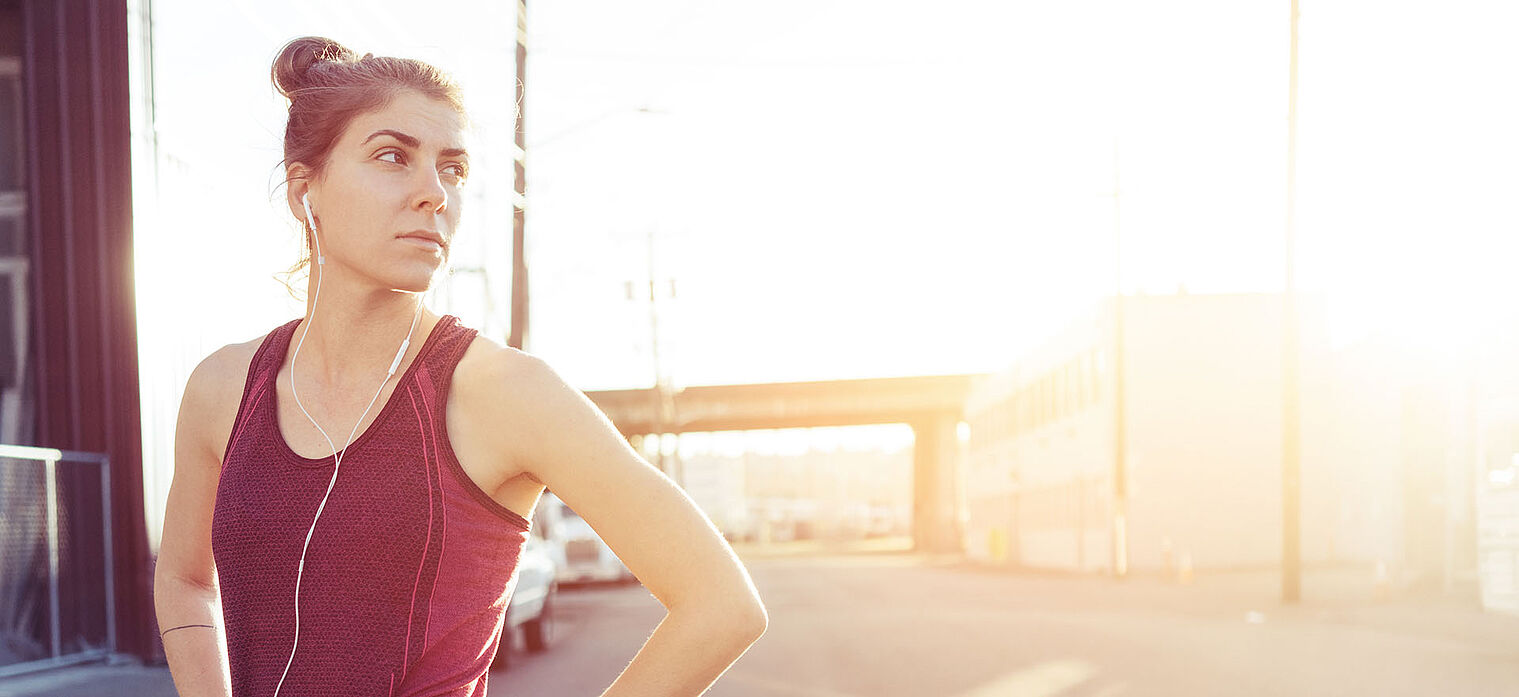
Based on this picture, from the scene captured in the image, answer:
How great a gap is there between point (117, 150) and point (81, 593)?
3.51m

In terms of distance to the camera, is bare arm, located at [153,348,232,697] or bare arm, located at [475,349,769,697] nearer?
bare arm, located at [475,349,769,697]

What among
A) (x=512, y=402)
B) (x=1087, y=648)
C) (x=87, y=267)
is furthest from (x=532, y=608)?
(x=512, y=402)

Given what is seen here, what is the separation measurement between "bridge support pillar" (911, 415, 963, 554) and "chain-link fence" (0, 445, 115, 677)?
78221 mm

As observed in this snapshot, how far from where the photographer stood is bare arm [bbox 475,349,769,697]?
1.94 m

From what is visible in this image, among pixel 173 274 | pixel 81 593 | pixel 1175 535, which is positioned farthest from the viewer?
pixel 1175 535

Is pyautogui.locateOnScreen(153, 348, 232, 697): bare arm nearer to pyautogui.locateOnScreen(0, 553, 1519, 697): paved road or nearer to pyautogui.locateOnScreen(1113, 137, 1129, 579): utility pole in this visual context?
pyautogui.locateOnScreen(0, 553, 1519, 697): paved road

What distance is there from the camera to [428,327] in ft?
7.26

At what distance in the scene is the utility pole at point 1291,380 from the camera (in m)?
24.5

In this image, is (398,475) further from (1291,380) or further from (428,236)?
(1291,380)

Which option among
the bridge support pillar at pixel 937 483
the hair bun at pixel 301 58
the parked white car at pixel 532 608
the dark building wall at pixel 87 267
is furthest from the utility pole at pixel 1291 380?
the bridge support pillar at pixel 937 483

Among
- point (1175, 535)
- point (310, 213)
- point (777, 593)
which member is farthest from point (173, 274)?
point (1175, 535)

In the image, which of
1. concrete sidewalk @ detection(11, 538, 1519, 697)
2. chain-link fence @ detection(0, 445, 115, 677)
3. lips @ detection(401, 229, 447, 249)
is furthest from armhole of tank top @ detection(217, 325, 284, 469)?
chain-link fence @ detection(0, 445, 115, 677)

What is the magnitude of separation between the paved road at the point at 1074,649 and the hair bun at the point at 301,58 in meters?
9.55

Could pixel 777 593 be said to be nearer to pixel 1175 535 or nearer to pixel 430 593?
pixel 1175 535
